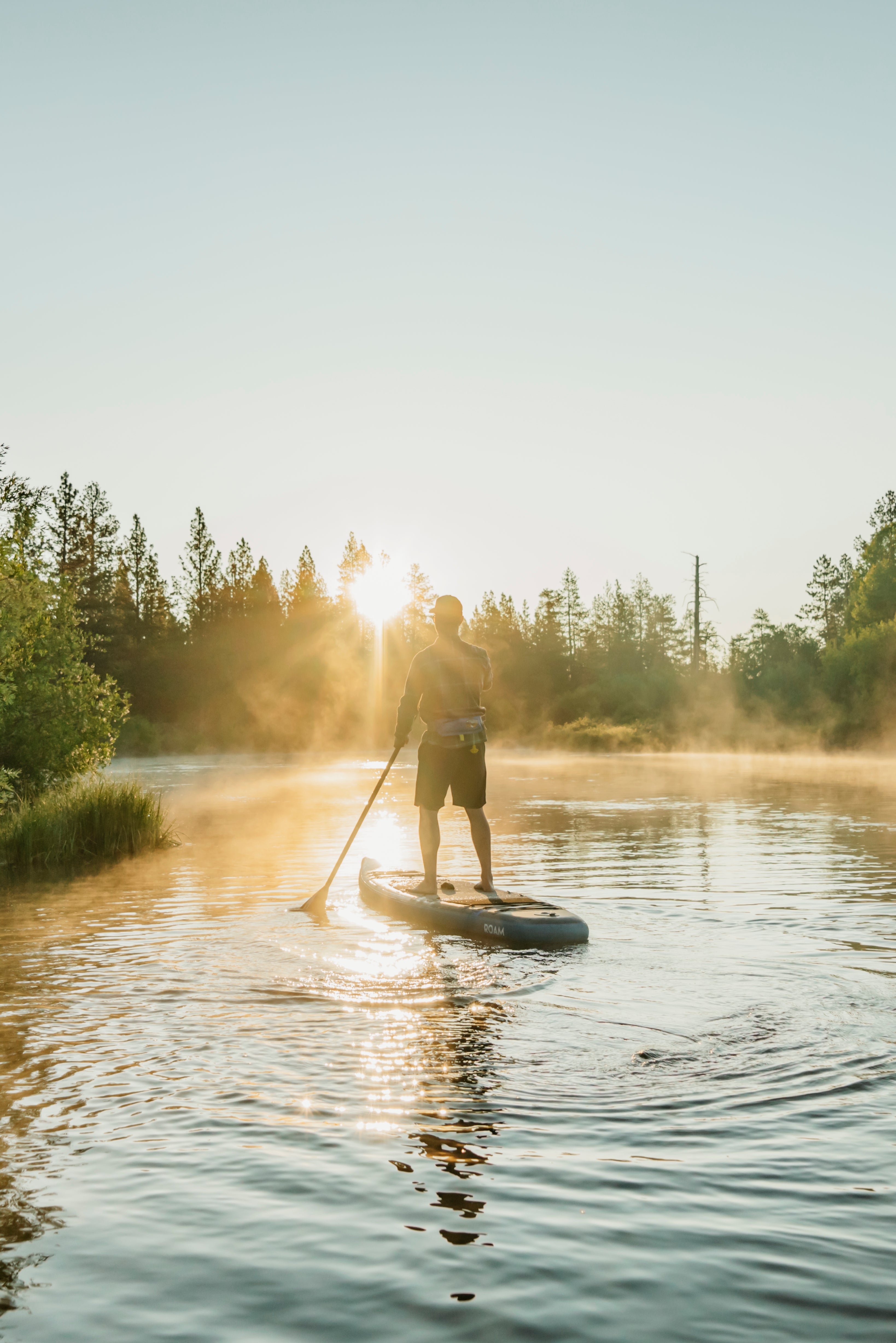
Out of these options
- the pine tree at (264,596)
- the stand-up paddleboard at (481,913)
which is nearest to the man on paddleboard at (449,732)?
the stand-up paddleboard at (481,913)

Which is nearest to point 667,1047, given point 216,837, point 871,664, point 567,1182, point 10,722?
point 567,1182

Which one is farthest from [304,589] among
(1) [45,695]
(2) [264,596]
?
(1) [45,695]

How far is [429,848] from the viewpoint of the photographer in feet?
30.8

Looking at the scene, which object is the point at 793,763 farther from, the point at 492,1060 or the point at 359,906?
the point at 492,1060

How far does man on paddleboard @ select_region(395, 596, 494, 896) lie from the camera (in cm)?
928

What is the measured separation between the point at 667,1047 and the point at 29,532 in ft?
54.3

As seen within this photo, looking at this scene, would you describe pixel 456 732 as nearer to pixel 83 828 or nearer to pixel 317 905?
pixel 317 905

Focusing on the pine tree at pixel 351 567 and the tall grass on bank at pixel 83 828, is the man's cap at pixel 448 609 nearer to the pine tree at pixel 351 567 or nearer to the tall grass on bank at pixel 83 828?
the tall grass on bank at pixel 83 828

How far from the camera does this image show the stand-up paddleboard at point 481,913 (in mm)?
7910

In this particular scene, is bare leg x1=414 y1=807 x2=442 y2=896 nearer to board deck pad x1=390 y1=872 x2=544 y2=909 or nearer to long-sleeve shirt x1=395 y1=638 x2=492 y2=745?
board deck pad x1=390 y1=872 x2=544 y2=909

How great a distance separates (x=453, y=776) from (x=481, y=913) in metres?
1.36

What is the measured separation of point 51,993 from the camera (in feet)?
21.9

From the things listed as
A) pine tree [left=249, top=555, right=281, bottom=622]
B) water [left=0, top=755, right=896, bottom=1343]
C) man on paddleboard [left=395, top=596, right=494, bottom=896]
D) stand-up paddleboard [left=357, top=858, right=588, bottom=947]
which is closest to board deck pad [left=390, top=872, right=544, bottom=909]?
stand-up paddleboard [left=357, top=858, right=588, bottom=947]

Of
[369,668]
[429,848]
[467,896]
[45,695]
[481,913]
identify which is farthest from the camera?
[369,668]
